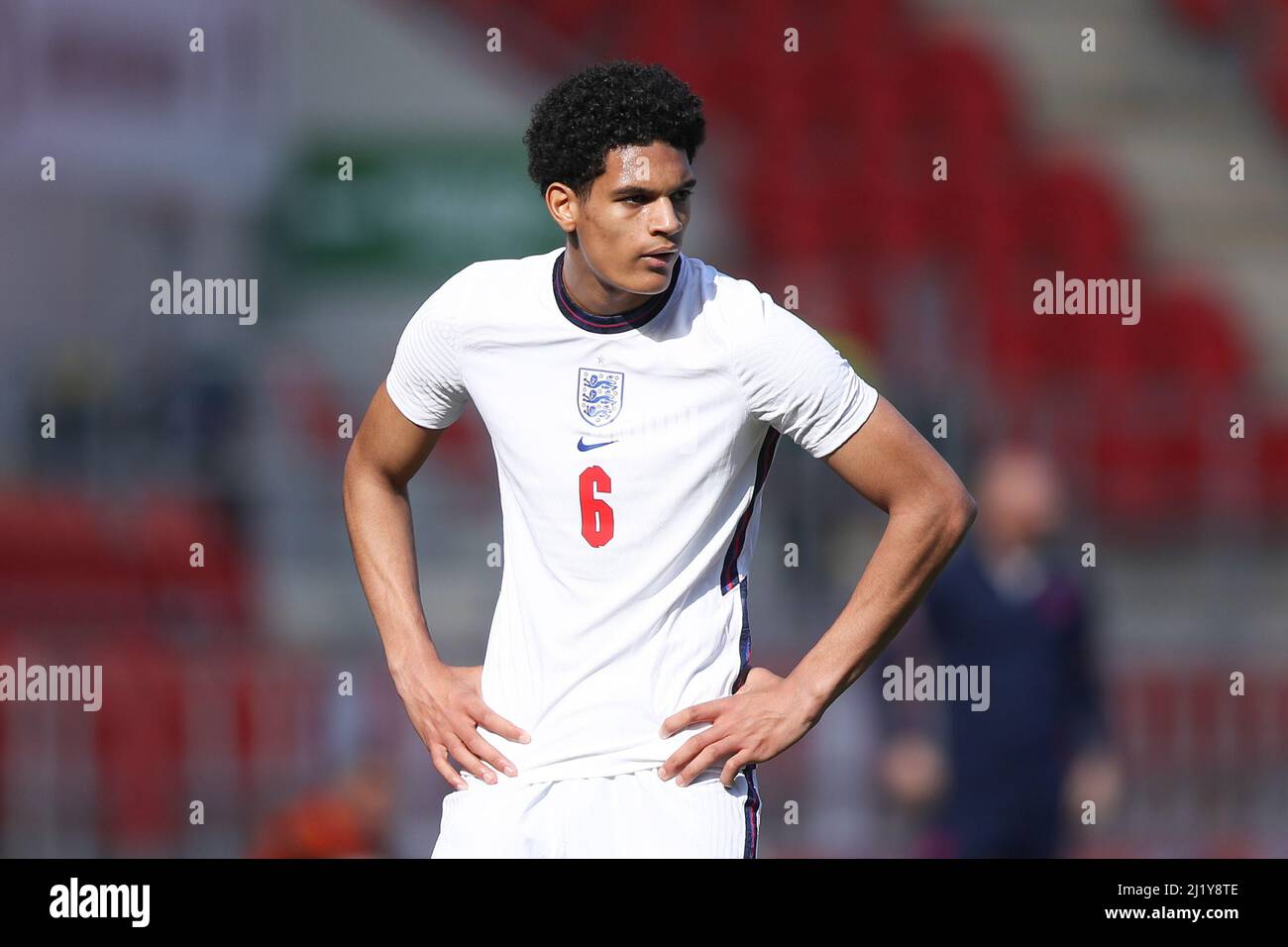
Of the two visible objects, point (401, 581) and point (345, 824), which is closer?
point (401, 581)

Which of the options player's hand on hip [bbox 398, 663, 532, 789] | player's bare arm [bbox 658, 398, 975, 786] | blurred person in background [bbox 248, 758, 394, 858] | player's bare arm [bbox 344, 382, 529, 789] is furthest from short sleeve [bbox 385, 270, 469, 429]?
blurred person in background [bbox 248, 758, 394, 858]

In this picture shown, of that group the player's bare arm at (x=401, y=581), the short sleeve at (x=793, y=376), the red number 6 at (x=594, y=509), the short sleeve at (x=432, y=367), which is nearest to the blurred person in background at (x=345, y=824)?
the player's bare arm at (x=401, y=581)

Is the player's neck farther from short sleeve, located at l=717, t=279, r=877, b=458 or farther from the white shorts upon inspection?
the white shorts

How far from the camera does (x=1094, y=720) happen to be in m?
5.40

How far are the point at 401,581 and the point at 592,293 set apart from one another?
746 millimetres

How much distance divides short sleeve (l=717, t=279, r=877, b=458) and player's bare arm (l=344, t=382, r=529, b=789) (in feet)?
2.36

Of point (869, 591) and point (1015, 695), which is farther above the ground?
point (869, 591)

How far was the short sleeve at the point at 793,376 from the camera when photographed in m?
2.79

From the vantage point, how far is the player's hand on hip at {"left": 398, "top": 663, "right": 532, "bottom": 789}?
292cm

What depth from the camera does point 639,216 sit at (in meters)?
2.77

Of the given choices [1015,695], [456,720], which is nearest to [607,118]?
[456,720]

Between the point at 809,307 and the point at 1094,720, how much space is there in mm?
4314

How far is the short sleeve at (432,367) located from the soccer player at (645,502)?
81mm

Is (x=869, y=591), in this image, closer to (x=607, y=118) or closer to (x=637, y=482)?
(x=637, y=482)
